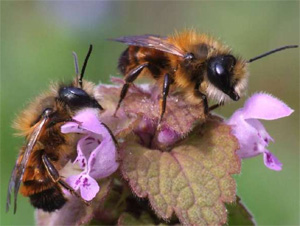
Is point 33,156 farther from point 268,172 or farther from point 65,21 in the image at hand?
point 65,21

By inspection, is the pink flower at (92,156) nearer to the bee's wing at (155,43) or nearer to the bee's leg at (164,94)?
the bee's leg at (164,94)

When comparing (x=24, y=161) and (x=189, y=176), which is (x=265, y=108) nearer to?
(x=189, y=176)

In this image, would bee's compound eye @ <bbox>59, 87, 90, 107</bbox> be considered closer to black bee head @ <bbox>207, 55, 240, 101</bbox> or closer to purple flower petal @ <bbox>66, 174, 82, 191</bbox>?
purple flower petal @ <bbox>66, 174, 82, 191</bbox>

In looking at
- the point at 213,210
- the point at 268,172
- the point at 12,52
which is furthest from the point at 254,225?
the point at 12,52

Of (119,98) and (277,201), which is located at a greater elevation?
(119,98)

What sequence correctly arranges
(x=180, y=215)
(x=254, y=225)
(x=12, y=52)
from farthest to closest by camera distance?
1. (x=12, y=52)
2. (x=254, y=225)
3. (x=180, y=215)

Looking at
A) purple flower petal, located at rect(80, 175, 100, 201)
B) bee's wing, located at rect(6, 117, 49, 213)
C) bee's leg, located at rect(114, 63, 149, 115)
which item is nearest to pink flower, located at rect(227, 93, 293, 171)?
bee's leg, located at rect(114, 63, 149, 115)
